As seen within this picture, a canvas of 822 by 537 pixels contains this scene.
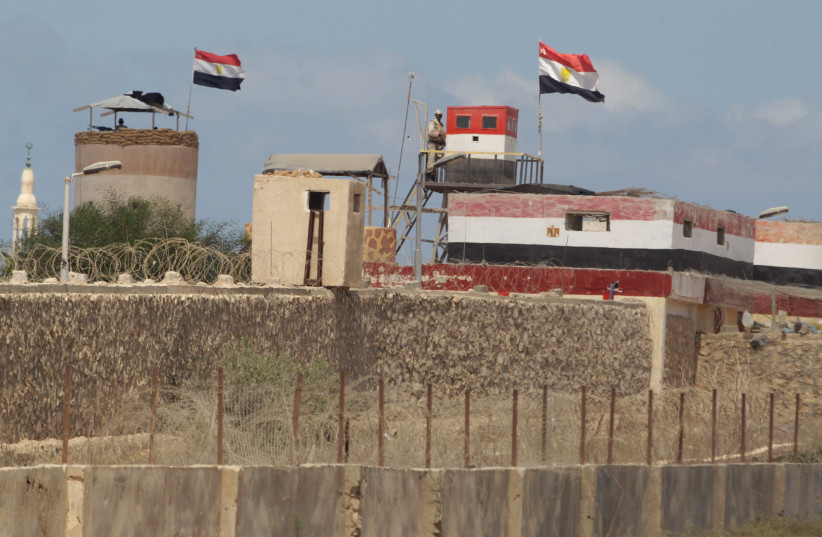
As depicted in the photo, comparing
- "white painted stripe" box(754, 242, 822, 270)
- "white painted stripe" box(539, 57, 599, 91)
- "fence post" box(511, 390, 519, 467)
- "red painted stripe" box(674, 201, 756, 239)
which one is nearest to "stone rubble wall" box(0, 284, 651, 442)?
"red painted stripe" box(674, 201, 756, 239)

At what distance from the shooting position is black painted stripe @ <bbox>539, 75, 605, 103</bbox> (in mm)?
38562

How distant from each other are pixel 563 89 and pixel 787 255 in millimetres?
10785

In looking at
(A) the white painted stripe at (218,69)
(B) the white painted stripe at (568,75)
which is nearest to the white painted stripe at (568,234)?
(B) the white painted stripe at (568,75)

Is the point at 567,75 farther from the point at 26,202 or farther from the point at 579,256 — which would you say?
the point at 26,202

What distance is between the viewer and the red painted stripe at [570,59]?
38.4 metres

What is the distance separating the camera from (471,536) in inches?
557

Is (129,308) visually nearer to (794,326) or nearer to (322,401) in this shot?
(322,401)

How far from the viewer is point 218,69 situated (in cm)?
4134

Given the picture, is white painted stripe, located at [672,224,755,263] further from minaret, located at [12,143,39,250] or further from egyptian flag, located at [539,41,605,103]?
minaret, located at [12,143,39,250]

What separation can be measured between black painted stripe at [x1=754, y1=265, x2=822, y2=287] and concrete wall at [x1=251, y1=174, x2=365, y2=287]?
25942mm

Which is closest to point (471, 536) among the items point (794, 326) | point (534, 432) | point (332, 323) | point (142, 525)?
point (534, 432)

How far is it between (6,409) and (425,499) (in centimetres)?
487

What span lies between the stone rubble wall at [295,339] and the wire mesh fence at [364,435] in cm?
41

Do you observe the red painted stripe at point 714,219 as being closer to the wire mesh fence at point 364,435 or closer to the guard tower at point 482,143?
the guard tower at point 482,143
